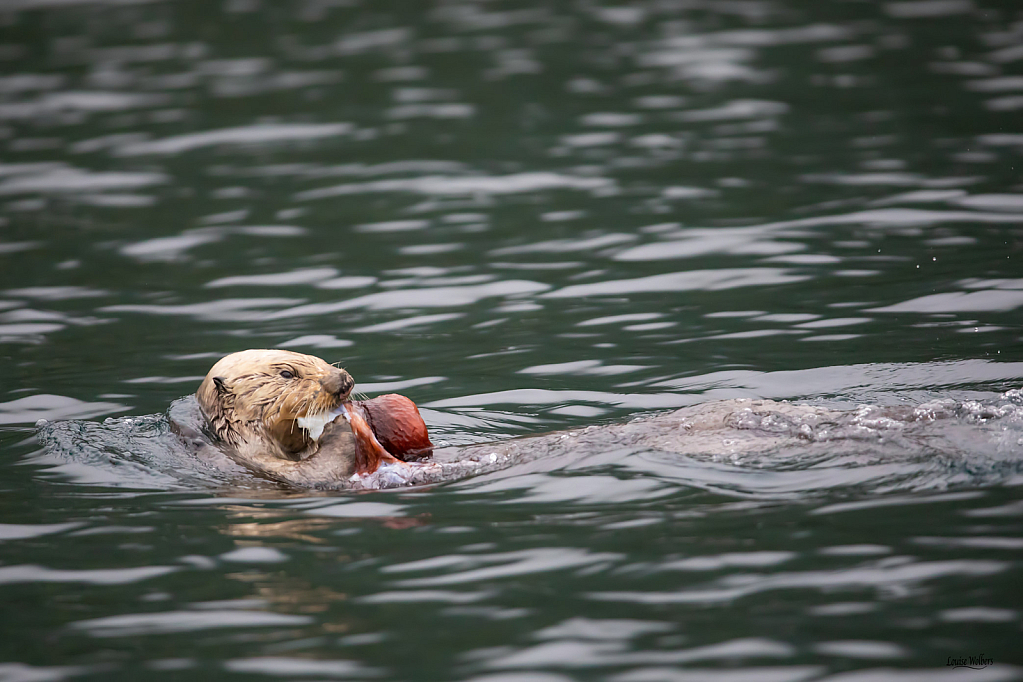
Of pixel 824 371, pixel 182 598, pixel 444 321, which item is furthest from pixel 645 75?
pixel 182 598

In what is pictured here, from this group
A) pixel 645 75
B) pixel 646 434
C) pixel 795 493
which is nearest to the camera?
pixel 795 493

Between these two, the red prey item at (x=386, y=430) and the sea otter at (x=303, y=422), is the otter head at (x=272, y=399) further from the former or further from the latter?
the red prey item at (x=386, y=430)

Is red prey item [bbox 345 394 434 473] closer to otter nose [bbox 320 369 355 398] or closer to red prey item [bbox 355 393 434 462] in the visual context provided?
red prey item [bbox 355 393 434 462]

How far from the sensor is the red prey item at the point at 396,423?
16.8 ft

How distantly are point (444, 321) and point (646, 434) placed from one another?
3.11m

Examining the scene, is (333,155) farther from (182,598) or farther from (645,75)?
(182,598)

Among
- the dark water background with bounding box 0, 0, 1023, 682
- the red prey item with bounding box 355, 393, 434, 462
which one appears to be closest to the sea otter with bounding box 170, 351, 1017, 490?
the red prey item with bounding box 355, 393, 434, 462

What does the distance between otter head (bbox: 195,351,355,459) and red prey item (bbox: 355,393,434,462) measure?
193 millimetres

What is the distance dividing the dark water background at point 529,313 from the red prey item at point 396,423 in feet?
0.99

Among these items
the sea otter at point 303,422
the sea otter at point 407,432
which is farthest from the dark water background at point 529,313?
the sea otter at point 303,422

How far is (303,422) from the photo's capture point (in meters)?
5.07

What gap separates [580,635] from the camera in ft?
12.1

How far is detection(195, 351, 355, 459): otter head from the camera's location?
5.04 meters

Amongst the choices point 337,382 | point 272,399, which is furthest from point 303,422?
→ point 337,382
